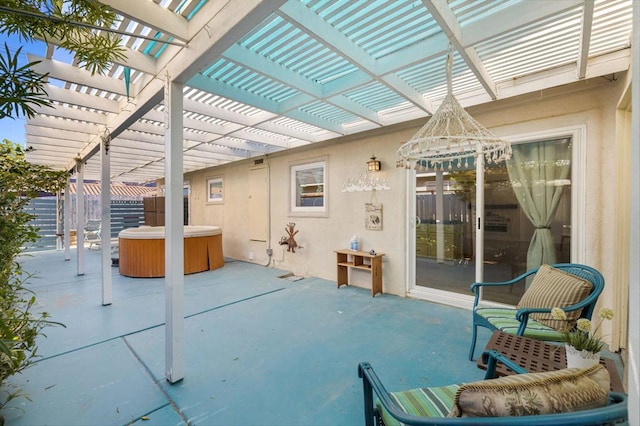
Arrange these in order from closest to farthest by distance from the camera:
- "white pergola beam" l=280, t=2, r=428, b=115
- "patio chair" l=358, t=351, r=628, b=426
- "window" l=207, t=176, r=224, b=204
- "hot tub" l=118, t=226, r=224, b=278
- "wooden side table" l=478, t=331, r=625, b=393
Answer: "patio chair" l=358, t=351, r=628, b=426, "wooden side table" l=478, t=331, r=625, b=393, "white pergola beam" l=280, t=2, r=428, b=115, "hot tub" l=118, t=226, r=224, b=278, "window" l=207, t=176, r=224, b=204

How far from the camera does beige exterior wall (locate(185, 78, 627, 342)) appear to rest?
271 centimetres

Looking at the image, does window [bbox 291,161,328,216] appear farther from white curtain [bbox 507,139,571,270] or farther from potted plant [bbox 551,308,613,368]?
potted plant [bbox 551,308,613,368]

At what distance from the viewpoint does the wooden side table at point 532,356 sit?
147 cm

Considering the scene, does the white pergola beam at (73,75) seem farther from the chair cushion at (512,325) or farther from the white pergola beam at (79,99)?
the chair cushion at (512,325)

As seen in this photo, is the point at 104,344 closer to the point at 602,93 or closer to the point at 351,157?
the point at 351,157

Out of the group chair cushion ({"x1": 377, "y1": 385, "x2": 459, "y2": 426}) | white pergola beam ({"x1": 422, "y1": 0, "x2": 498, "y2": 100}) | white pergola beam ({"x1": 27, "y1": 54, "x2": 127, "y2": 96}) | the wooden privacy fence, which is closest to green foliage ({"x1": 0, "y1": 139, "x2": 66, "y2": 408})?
white pergola beam ({"x1": 27, "y1": 54, "x2": 127, "y2": 96})

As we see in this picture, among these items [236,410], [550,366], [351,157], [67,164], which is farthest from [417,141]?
[67,164]

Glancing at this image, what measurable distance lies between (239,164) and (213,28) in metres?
5.64

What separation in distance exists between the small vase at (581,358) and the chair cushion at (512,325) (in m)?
0.80

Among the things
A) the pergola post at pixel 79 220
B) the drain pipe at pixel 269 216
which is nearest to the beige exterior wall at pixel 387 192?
the drain pipe at pixel 269 216

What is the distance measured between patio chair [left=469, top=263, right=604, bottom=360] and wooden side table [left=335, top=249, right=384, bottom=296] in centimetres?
186

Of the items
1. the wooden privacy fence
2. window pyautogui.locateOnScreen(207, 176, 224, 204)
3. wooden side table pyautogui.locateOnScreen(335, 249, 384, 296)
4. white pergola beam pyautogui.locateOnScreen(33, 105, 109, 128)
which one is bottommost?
wooden side table pyautogui.locateOnScreen(335, 249, 384, 296)

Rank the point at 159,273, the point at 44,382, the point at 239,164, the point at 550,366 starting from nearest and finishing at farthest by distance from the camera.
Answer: the point at 550,366 → the point at 44,382 → the point at 159,273 → the point at 239,164

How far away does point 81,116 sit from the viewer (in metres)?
3.57
